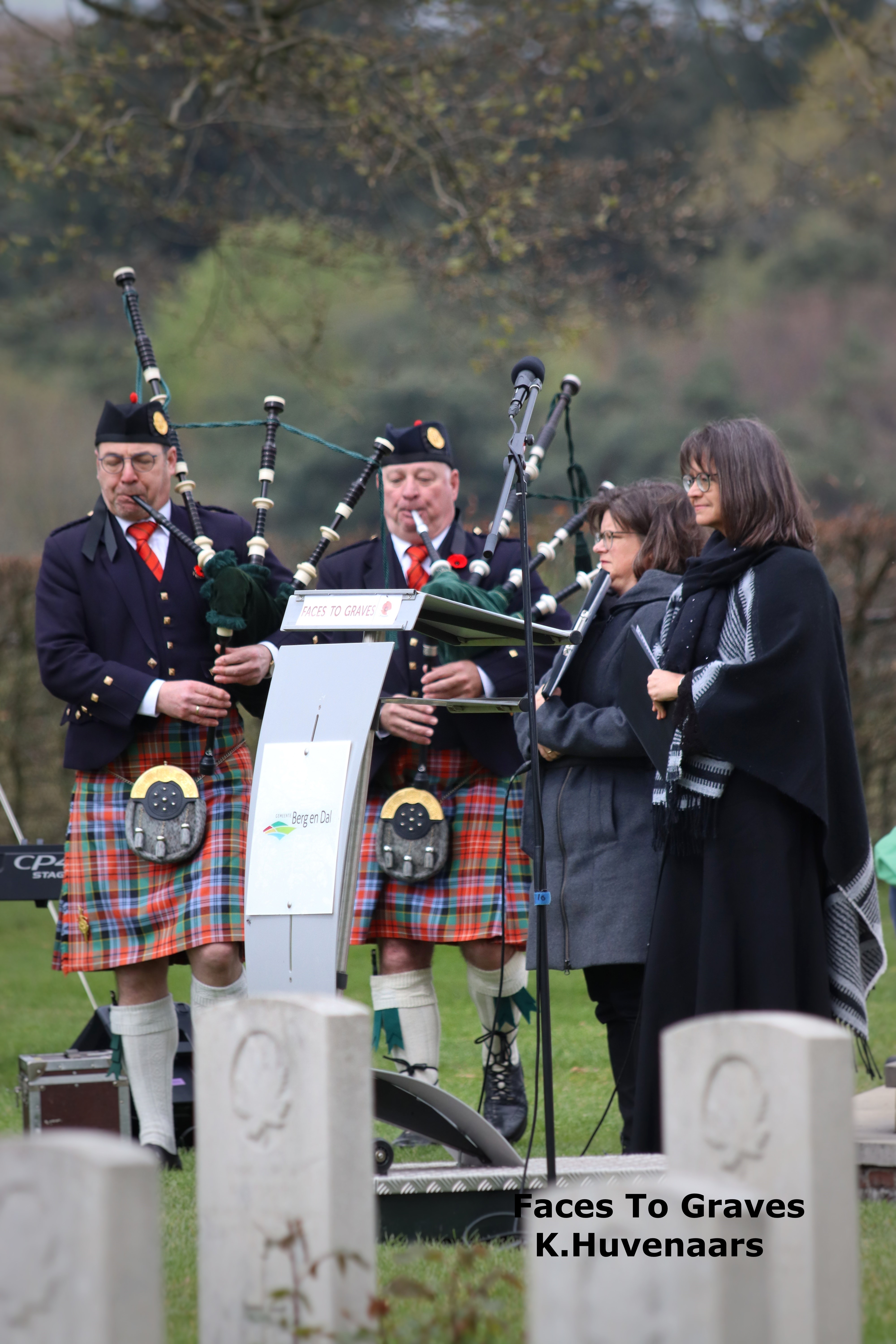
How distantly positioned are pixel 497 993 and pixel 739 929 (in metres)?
1.13

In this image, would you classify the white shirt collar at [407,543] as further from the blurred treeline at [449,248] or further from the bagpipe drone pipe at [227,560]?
the blurred treeline at [449,248]

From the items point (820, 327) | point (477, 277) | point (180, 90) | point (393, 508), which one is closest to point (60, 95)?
point (180, 90)

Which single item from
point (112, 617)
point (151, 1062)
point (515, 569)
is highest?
point (515, 569)

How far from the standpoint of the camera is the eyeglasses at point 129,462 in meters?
3.79

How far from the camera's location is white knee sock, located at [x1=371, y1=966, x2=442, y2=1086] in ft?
12.6

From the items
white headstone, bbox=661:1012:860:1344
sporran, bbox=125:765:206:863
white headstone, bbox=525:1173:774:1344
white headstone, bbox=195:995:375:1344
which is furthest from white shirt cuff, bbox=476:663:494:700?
white headstone, bbox=525:1173:774:1344

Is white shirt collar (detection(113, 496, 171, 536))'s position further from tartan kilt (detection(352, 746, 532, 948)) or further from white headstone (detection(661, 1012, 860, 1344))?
white headstone (detection(661, 1012, 860, 1344))

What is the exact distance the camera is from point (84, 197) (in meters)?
15.4

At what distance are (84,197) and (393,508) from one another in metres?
12.5

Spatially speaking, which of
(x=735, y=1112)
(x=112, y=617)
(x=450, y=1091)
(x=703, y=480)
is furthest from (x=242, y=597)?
(x=735, y=1112)

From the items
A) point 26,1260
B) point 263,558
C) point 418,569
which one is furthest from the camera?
point 418,569

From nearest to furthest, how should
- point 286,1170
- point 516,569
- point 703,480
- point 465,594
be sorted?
point 286,1170, point 703,480, point 465,594, point 516,569

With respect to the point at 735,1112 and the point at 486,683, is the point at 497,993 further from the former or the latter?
the point at 735,1112

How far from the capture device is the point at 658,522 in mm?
3551
